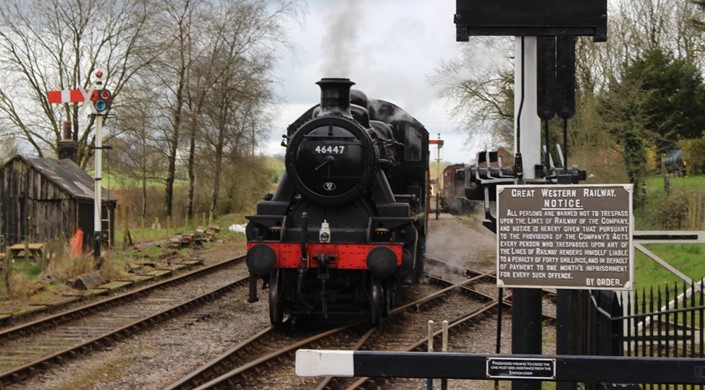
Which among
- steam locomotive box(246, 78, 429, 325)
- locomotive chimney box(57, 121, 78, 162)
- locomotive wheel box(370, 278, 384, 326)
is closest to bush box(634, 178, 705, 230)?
steam locomotive box(246, 78, 429, 325)

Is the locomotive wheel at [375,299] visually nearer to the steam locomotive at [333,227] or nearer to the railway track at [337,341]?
the steam locomotive at [333,227]

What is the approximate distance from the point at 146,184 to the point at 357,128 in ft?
83.6

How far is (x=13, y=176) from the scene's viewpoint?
2086cm

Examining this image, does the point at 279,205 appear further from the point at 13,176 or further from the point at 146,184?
the point at 146,184

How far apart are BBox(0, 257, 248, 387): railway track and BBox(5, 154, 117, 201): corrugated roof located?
21.0ft

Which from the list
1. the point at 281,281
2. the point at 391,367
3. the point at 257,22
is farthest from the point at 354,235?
the point at 257,22

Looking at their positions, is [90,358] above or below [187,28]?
below

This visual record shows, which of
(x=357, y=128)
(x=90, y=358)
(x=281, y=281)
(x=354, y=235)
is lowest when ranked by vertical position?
(x=90, y=358)

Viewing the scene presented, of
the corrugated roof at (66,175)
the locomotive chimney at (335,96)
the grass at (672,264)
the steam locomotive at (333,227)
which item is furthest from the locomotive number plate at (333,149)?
the corrugated roof at (66,175)

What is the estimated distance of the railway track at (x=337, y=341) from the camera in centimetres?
781

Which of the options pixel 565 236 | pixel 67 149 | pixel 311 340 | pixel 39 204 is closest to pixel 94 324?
pixel 311 340

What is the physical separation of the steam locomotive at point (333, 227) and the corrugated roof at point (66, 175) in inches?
450

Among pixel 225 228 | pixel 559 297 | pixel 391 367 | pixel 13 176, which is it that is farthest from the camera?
pixel 225 228

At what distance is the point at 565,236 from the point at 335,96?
21.5 ft
